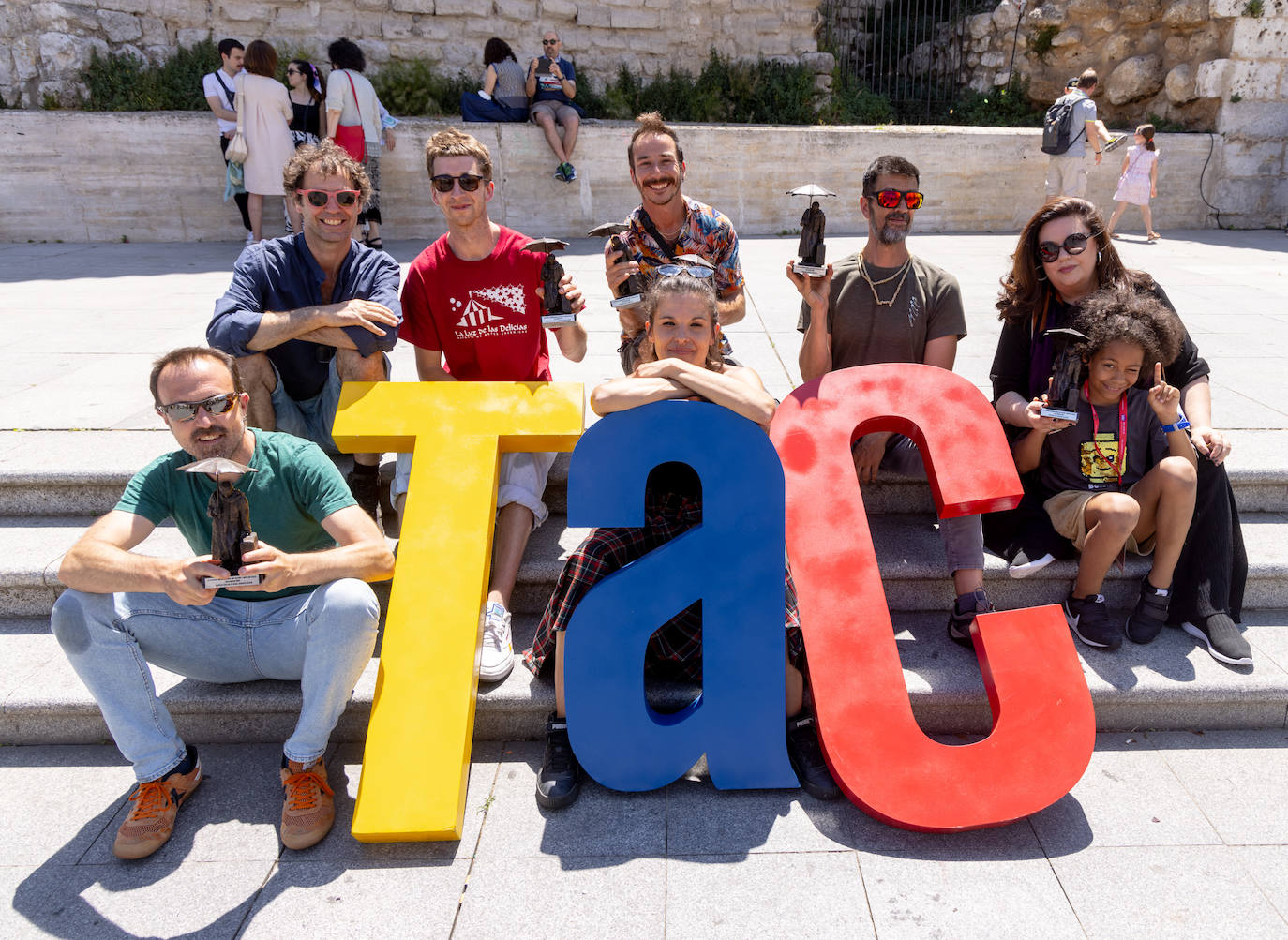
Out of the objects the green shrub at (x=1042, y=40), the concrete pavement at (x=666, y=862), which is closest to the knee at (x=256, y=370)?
the concrete pavement at (x=666, y=862)

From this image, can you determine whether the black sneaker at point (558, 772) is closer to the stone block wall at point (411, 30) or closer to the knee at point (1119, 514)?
the knee at point (1119, 514)

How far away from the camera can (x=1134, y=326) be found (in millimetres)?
3107

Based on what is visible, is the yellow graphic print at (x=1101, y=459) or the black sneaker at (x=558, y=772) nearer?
the black sneaker at (x=558, y=772)

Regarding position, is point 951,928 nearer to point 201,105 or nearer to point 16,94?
point 201,105

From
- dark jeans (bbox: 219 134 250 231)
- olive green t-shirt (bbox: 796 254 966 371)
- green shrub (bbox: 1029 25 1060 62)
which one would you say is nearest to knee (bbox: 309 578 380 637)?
olive green t-shirt (bbox: 796 254 966 371)

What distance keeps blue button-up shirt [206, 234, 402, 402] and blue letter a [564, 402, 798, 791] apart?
1.37 metres

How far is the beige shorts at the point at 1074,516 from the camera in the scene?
3229 millimetres

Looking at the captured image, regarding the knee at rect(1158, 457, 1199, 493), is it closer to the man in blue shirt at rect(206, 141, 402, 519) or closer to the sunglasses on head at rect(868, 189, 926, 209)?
the sunglasses on head at rect(868, 189, 926, 209)

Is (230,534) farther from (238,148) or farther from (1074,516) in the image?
(238,148)

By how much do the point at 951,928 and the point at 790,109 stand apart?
1169cm

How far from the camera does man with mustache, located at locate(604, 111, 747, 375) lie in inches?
149

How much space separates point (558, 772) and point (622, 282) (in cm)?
201

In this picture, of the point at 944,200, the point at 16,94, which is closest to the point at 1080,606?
the point at 944,200

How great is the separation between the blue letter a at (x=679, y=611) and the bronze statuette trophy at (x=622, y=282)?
2.41ft
